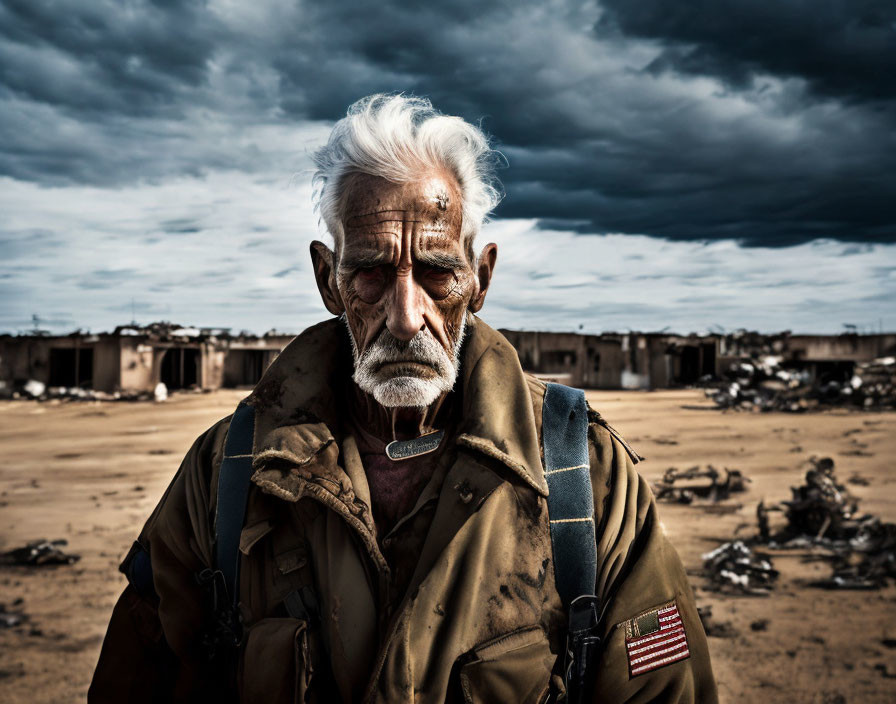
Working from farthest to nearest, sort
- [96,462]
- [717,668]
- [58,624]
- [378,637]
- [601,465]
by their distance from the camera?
[96,462], [58,624], [717,668], [601,465], [378,637]

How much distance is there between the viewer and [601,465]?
1.71m

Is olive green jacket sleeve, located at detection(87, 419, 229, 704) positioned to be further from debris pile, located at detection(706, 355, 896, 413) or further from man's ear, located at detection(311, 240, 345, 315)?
debris pile, located at detection(706, 355, 896, 413)

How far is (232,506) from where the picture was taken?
5.49 ft

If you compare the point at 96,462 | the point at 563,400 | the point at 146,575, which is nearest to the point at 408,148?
the point at 563,400

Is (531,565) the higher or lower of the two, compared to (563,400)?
lower

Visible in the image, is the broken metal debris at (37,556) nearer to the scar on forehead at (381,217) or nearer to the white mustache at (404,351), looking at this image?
the white mustache at (404,351)

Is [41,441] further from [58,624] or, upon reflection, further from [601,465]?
[601,465]

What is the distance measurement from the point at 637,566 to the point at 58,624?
5967 mm

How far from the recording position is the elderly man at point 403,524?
154cm

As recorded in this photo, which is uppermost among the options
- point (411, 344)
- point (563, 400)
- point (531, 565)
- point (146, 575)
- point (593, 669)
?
point (411, 344)

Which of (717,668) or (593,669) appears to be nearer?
(593,669)

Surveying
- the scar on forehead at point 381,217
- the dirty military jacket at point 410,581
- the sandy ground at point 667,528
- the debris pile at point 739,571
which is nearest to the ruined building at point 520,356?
the sandy ground at point 667,528

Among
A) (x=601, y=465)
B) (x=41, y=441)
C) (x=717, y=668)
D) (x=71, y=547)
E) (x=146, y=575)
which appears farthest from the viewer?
(x=41, y=441)

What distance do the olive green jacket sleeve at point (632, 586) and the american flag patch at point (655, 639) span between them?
0.01 metres
